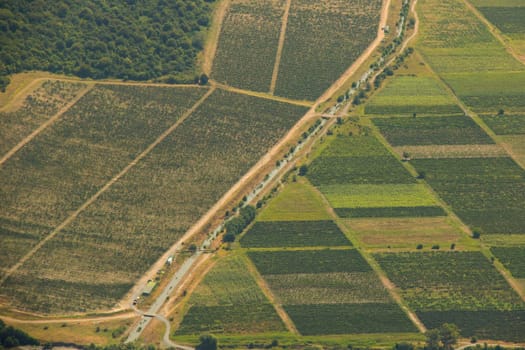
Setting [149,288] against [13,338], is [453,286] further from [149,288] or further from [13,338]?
[13,338]

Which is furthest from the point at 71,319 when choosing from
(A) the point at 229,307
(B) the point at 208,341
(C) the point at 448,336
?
(C) the point at 448,336

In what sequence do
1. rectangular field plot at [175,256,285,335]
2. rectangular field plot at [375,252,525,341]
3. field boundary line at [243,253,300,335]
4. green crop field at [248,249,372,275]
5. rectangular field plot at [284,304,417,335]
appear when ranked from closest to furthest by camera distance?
rectangular field plot at [284,304,417,335], rectangular field plot at [175,256,285,335], field boundary line at [243,253,300,335], rectangular field plot at [375,252,525,341], green crop field at [248,249,372,275]

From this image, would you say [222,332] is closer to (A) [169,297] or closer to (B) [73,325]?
(A) [169,297]

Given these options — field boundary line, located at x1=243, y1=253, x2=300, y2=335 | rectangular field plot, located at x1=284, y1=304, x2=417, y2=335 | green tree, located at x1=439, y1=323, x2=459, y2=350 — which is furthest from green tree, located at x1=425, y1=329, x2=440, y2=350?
field boundary line, located at x1=243, y1=253, x2=300, y2=335

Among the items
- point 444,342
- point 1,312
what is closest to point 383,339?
point 444,342

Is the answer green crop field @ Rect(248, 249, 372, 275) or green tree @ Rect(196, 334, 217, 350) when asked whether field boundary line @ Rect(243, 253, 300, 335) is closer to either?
green crop field @ Rect(248, 249, 372, 275)

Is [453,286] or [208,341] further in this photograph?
[453,286]
